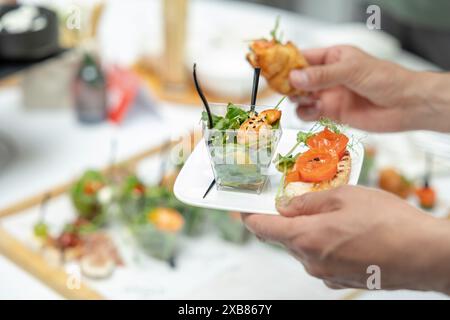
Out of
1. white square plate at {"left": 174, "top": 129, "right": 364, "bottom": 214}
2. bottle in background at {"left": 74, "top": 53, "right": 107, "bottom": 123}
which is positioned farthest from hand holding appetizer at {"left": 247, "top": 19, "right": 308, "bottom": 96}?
bottle in background at {"left": 74, "top": 53, "right": 107, "bottom": 123}

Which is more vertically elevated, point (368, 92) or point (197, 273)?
point (368, 92)

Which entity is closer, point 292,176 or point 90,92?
point 292,176

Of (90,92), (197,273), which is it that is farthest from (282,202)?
(90,92)

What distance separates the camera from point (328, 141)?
86 cm

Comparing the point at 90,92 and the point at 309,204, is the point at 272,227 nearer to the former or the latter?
the point at 309,204

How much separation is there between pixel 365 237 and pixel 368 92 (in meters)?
0.50

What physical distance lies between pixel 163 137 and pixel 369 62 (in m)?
0.74

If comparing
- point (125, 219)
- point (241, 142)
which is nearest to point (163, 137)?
point (125, 219)

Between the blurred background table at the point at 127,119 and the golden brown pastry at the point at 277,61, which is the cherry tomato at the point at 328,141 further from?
the blurred background table at the point at 127,119

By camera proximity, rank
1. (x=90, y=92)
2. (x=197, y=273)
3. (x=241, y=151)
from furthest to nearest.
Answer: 1. (x=90, y=92)
2. (x=197, y=273)
3. (x=241, y=151)

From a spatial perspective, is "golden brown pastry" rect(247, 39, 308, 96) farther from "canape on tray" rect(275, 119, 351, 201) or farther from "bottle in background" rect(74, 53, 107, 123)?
"bottle in background" rect(74, 53, 107, 123)

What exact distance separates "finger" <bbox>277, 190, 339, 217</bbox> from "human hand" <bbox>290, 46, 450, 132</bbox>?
387mm

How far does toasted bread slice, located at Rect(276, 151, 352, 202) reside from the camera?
0.86 m

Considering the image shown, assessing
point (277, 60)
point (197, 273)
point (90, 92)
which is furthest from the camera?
point (90, 92)
